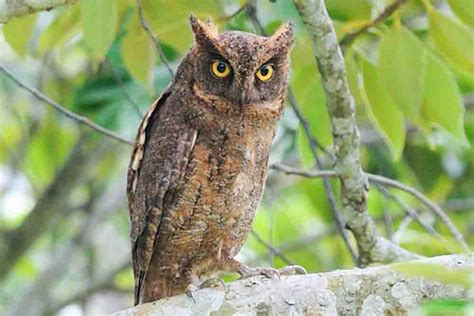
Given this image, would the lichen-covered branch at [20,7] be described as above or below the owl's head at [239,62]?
above

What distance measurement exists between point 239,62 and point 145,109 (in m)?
1.21

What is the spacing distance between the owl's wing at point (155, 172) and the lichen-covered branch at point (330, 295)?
686 mm

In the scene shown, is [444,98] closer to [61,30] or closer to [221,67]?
[221,67]

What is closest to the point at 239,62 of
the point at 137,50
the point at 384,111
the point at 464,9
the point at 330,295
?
the point at 137,50

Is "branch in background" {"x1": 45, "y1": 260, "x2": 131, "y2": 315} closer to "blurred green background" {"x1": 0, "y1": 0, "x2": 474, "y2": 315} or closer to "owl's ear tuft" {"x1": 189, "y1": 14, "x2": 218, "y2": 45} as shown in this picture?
"blurred green background" {"x1": 0, "y1": 0, "x2": 474, "y2": 315}

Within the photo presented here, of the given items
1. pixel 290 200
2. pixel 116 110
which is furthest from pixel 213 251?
pixel 290 200

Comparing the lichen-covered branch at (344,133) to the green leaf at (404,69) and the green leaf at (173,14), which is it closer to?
the green leaf at (404,69)

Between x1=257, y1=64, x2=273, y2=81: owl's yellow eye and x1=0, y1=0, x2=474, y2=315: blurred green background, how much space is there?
136mm

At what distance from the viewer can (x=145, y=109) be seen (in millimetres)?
4309

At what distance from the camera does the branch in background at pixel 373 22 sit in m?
3.18

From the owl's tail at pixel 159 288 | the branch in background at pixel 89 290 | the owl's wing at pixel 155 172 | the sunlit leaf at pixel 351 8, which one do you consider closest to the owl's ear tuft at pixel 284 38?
the sunlit leaf at pixel 351 8

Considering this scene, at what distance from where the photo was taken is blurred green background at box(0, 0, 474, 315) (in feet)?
10.1

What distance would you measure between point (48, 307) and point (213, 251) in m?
2.05

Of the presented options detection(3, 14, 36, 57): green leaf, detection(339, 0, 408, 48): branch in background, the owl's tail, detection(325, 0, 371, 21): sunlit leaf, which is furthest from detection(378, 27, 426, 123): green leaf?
detection(3, 14, 36, 57): green leaf
